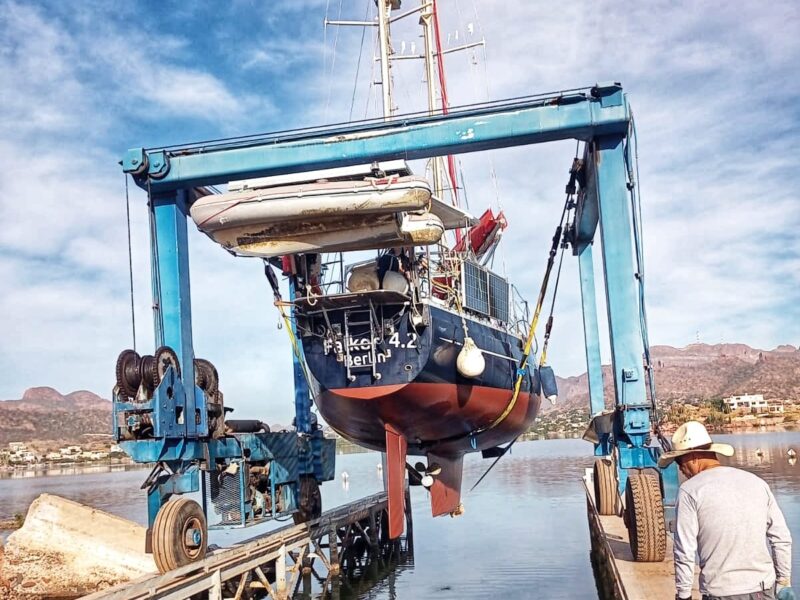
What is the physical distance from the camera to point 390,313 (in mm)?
14445

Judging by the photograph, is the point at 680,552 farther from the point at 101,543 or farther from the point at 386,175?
the point at 101,543

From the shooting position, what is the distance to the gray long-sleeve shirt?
4500 mm

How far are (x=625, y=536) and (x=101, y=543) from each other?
946 cm

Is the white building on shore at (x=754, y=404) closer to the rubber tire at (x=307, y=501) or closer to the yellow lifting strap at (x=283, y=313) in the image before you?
the rubber tire at (x=307, y=501)

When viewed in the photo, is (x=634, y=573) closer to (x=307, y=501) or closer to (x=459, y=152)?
(x=459, y=152)

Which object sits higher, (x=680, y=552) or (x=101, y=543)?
(x=680, y=552)

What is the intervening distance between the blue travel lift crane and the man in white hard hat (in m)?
7.42

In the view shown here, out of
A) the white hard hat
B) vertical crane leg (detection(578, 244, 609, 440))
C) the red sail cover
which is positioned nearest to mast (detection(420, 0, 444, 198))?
the red sail cover

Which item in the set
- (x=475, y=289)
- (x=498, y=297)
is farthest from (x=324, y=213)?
(x=498, y=297)

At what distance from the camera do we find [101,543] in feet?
49.0

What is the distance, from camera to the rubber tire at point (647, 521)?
10336 mm

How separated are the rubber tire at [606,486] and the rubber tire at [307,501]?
610 cm

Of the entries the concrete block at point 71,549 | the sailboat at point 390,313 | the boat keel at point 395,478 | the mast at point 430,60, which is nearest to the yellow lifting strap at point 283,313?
the sailboat at point 390,313

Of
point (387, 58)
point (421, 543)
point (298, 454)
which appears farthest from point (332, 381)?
point (421, 543)
